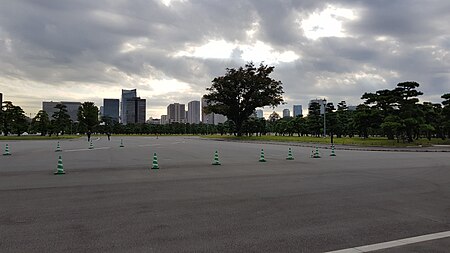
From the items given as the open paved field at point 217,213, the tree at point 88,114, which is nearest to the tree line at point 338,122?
the tree at point 88,114

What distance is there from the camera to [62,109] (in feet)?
237

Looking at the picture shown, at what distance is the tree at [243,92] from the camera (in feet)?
194

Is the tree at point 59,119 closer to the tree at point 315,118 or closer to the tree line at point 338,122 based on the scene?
the tree line at point 338,122

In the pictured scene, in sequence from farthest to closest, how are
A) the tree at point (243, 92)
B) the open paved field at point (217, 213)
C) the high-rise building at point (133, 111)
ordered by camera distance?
1. the high-rise building at point (133, 111)
2. the tree at point (243, 92)
3. the open paved field at point (217, 213)

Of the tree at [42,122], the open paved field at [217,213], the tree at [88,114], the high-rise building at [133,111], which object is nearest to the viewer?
the open paved field at [217,213]

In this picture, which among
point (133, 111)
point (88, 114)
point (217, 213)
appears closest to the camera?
point (217, 213)

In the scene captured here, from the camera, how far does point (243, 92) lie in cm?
6144

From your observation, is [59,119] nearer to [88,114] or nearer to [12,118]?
[12,118]

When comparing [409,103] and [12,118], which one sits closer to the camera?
[409,103]

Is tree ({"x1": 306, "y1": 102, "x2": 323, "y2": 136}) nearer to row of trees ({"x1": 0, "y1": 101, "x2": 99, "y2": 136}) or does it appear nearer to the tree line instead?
the tree line

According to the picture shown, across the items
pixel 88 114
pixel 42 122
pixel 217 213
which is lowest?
pixel 217 213

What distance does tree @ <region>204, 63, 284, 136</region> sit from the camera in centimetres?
5912

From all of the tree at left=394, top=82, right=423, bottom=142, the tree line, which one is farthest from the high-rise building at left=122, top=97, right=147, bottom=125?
the tree at left=394, top=82, right=423, bottom=142

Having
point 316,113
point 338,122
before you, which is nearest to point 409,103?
point 338,122
